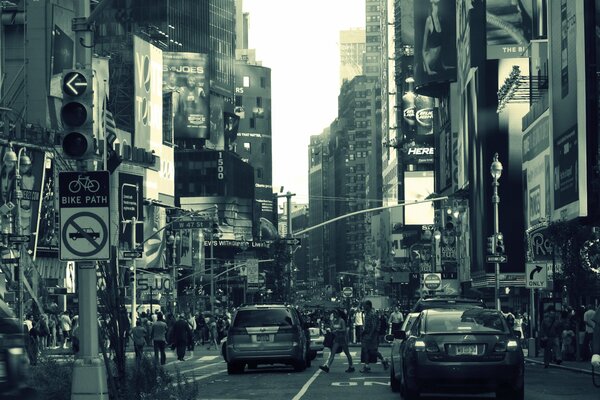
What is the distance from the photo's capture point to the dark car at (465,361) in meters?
21.8

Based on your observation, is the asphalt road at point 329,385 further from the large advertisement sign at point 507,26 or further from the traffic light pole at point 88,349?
the large advertisement sign at point 507,26

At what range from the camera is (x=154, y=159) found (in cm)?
13250

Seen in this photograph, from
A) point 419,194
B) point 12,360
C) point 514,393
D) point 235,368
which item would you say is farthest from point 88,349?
point 419,194

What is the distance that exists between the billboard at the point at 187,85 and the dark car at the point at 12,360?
157555mm

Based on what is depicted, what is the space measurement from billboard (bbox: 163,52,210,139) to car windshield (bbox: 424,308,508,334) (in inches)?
5787

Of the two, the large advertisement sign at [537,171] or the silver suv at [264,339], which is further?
the large advertisement sign at [537,171]

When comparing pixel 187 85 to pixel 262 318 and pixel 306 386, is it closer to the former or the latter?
pixel 262 318

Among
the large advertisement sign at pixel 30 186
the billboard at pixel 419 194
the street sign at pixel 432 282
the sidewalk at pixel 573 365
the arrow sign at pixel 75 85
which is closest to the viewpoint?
the arrow sign at pixel 75 85

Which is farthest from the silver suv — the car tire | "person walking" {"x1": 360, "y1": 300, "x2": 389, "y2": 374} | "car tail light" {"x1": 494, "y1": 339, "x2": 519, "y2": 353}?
"car tail light" {"x1": 494, "y1": 339, "x2": 519, "y2": 353}

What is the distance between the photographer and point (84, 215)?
1722 cm

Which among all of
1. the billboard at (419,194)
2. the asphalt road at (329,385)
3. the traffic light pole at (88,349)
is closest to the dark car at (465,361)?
the asphalt road at (329,385)

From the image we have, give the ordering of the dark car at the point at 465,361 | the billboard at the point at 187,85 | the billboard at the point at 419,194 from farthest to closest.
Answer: the billboard at the point at 187,85
the billboard at the point at 419,194
the dark car at the point at 465,361

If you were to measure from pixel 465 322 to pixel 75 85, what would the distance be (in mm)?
8119

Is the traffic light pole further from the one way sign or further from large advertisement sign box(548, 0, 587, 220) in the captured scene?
large advertisement sign box(548, 0, 587, 220)
